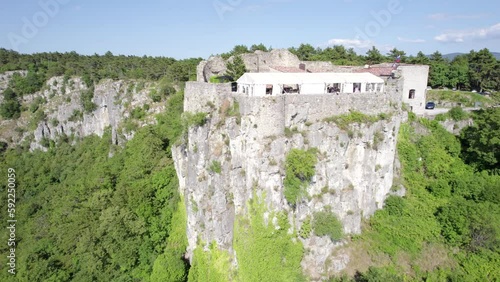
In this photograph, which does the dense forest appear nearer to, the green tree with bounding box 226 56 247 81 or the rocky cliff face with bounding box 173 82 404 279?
the rocky cliff face with bounding box 173 82 404 279

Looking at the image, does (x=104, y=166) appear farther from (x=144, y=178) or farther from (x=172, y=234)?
(x=172, y=234)

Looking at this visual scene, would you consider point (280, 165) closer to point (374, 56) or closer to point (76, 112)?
point (374, 56)

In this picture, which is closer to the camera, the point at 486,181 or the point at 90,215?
the point at 486,181

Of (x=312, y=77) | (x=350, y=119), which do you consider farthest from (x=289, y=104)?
(x=350, y=119)

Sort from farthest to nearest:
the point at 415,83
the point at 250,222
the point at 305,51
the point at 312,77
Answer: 1. the point at 305,51
2. the point at 415,83
3. the point at 312,77
4. the point at 250,222

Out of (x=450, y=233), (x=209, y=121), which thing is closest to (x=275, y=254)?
(x=209, y=121)

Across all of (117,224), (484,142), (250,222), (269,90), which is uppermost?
(269,90)
